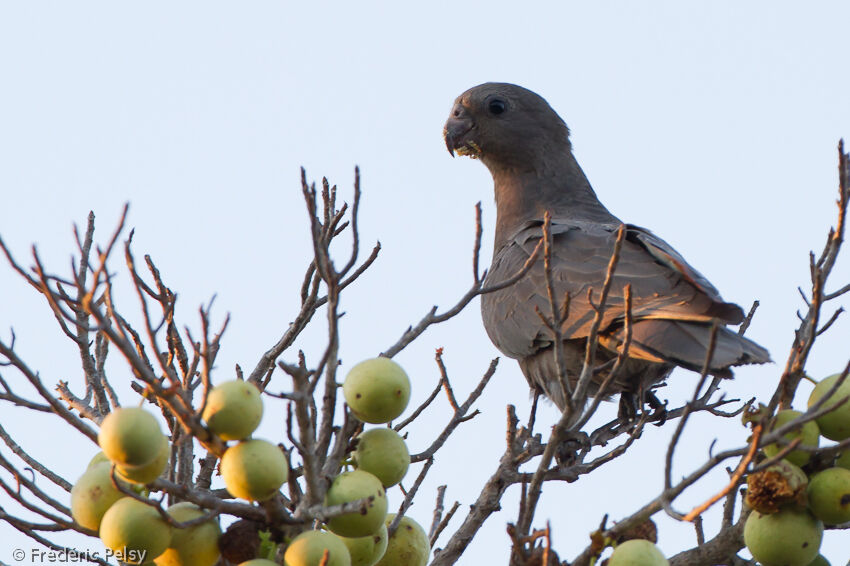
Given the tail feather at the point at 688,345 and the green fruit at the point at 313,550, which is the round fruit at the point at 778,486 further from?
the tail feather at the point at 688,345

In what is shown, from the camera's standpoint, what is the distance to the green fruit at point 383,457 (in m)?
2.38

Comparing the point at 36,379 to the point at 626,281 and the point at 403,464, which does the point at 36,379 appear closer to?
the point at 403,464

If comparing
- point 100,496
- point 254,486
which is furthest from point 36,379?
point 254,486

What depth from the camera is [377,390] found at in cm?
233

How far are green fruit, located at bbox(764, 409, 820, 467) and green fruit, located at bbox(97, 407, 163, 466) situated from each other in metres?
1.52

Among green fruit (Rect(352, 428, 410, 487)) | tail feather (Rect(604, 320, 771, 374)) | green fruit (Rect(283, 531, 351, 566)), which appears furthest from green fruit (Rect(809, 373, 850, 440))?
green fruit (Rect(283, 531, 351, 566))

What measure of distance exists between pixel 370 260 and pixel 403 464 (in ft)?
2.82

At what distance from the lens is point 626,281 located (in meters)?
4.78

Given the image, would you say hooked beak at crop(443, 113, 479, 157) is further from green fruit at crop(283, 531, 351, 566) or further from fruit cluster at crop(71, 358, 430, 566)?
green fruit at crop(283, 531, 351, 566)

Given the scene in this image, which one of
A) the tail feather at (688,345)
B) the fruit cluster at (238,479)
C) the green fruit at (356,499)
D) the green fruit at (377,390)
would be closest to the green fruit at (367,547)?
the fruit cluster at (238,479)

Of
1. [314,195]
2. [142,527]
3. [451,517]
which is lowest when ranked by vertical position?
[142,527]

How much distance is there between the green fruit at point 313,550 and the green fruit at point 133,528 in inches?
11.0

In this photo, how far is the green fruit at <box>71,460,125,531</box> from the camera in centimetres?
222

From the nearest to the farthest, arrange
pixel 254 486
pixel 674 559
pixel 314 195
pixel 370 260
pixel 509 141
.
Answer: pixel 254 486, pixel 314 195, pixel 674 559, pixel 370 260, pixel 509 141
